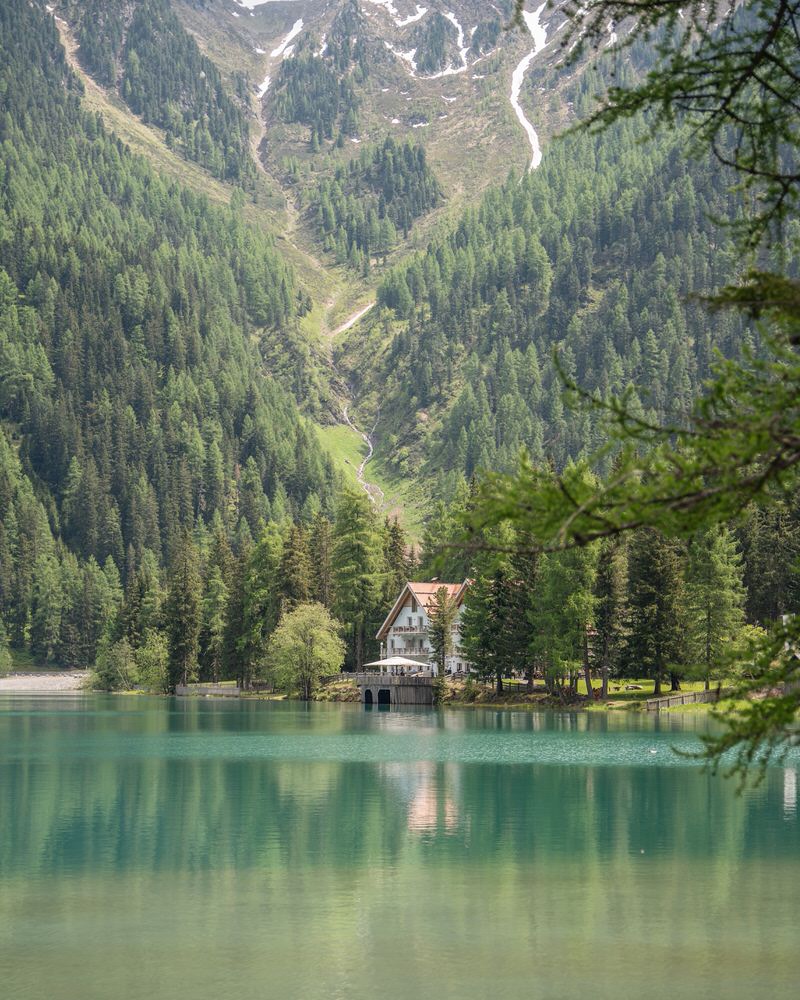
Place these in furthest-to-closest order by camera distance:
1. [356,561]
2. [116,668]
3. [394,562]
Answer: [116,668] < [394,562] < [356,561]

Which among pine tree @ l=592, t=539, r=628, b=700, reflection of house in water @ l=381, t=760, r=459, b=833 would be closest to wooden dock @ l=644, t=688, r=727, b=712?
pine tree @ l=592, t=539, r=628, b=700

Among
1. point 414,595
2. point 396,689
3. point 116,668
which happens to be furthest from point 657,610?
point 116,668

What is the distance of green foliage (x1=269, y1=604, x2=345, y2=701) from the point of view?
13225 centimetres

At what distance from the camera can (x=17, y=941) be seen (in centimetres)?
2806

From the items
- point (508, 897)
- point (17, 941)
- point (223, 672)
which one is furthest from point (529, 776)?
point (223, 672)

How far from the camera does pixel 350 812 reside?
48.1m

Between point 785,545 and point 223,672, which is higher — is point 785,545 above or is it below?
above

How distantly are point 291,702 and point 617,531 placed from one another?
125455mm

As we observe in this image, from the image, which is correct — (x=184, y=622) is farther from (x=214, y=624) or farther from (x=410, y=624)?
(x=410, y=624)

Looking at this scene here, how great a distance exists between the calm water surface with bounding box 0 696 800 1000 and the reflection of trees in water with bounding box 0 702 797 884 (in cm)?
18

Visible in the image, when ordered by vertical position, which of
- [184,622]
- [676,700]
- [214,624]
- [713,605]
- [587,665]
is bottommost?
[676,700]

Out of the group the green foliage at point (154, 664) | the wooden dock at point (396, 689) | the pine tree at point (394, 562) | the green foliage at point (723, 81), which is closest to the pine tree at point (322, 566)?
the pine tree at point (394, 562)

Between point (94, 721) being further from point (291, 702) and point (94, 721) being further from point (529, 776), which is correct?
point (529, 776)

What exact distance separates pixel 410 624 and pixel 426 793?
91704mm
